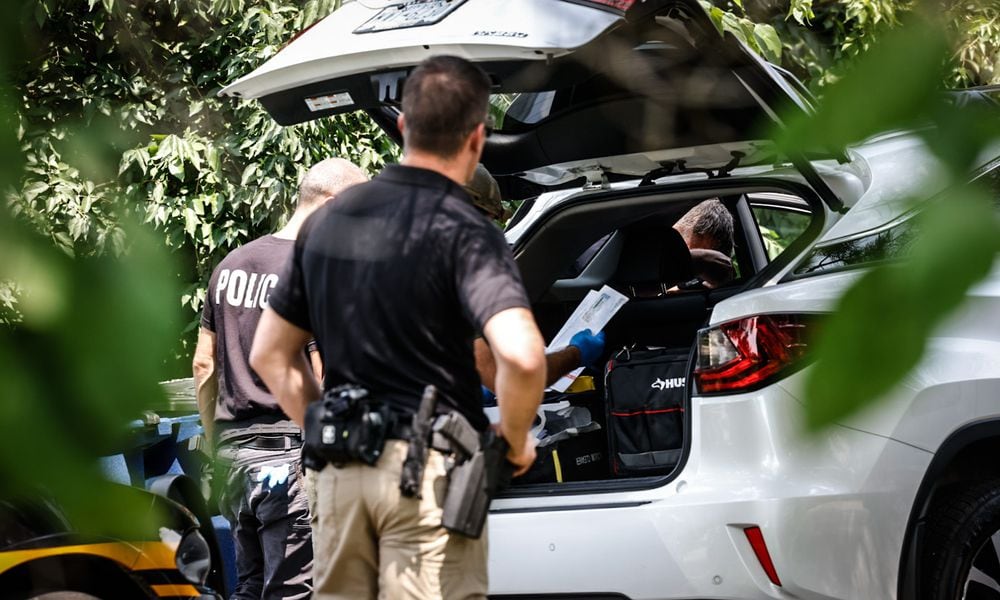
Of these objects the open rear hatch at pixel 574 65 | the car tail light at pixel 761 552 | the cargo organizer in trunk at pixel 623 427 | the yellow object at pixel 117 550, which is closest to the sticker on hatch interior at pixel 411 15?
the open rear hatch at pixel 574 65

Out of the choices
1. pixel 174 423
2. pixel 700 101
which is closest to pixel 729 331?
pixel 700 101

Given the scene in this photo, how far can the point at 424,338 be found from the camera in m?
2.48

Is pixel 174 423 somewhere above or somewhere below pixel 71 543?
above

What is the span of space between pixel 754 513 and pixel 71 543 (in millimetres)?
2307

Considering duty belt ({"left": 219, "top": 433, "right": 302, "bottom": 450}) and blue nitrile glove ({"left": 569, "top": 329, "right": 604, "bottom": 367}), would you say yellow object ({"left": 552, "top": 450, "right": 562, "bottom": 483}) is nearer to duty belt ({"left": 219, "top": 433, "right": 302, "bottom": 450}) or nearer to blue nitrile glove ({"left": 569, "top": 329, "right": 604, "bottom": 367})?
blue nitrile glove ({"left": 569, "top": 329, "right": 604, "bottom": 367})

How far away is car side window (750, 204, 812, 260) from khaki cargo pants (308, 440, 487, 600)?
9.52 ft

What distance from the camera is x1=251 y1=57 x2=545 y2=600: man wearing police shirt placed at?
234cm

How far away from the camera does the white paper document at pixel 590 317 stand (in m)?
3.93

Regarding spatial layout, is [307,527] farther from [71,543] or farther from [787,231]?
[787,231]

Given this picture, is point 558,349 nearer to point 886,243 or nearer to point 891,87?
point 886,243

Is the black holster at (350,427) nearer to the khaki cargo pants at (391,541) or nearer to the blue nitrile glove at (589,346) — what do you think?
the khaki cargo pants at (391,541)

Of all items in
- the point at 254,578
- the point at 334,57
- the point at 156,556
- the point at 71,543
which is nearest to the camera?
the point at 71,543

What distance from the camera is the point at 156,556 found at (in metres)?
0.95

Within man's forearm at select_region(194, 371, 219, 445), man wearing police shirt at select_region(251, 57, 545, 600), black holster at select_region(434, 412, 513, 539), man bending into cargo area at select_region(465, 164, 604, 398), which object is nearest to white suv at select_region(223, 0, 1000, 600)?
man wearing police shirt at select_region(251, 57, 545, 600)
